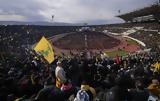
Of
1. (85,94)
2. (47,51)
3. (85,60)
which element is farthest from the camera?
(47,51)

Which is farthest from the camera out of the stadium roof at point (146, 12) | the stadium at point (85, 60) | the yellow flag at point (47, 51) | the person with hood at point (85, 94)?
the stadium roof at point (146, 12)

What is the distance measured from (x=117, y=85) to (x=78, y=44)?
2406 inches

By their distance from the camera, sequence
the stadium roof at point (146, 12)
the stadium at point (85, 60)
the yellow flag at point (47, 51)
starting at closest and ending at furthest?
the stadium at point (85, 60)
the yellow flag at point (47, 51)
the stadium roof at point (146, 12)

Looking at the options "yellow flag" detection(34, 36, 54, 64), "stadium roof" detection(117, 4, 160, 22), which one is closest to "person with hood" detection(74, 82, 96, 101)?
"yellow flag" detection(34, 36, 54, 64)

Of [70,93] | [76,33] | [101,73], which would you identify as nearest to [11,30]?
[76,33]

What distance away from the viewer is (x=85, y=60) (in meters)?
16.7

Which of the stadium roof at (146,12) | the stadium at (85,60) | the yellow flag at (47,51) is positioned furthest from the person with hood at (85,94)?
the stadium roof at (146,12)

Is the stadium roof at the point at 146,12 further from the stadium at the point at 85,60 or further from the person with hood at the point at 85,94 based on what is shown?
the person with hood at the point at 85,94

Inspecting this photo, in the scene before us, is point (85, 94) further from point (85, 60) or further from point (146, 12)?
point (146, 12)

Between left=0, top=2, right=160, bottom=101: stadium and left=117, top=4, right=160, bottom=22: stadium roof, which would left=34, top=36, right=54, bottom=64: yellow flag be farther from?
left=117, top=4, right=160, bottom=22: stadium roof

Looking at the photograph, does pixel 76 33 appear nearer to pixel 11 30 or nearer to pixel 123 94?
pixel 11 30

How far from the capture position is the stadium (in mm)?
11297

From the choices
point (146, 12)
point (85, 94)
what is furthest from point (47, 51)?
point (146, 12)

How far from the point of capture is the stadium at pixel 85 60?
445 inches
